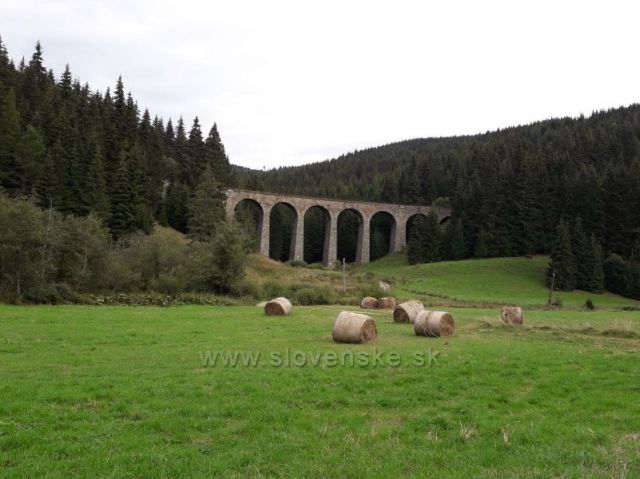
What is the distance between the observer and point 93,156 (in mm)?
65625

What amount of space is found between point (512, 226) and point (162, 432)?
85.8 meters

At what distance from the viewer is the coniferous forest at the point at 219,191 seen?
167 feet

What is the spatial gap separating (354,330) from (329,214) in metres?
82.2

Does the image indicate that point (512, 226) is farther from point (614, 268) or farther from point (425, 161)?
point (425, 161)

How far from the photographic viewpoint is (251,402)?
30.0 feet

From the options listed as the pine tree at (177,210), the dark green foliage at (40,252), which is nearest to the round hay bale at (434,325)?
the dark green foliage at (40,252)

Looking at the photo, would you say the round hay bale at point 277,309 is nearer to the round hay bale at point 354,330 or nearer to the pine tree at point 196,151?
the round hay bale at point 354,330

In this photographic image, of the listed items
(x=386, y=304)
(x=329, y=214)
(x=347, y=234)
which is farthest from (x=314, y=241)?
(x=386, y=304)

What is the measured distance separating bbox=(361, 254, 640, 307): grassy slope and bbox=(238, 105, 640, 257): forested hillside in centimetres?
849

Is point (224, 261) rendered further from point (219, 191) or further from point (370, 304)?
point (219, 191)

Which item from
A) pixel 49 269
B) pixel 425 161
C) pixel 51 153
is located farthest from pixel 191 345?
pixel 425 161

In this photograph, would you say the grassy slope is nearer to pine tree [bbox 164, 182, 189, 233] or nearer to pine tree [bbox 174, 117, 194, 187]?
pine tree [bbox 164, 182, 189, 233]

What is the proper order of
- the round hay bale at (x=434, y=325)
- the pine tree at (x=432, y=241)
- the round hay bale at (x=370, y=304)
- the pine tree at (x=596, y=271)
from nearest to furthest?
the round hay bale at (x=434, y=325) < the round hay bale at (x=370, y=304) < the pine tree at (x=596, y=271) < the pine tree at (x=432, y=241)

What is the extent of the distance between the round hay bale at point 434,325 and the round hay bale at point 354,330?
2784 mm
